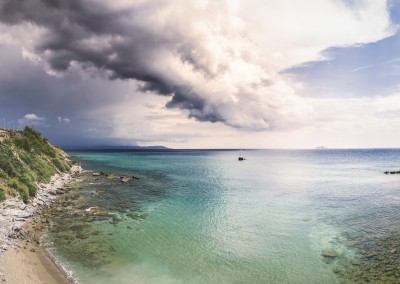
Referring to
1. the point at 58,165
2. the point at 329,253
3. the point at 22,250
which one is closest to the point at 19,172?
the point at 22,250

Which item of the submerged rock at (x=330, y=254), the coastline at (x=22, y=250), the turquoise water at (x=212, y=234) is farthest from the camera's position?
the submerged rock at (x=330, y=254)

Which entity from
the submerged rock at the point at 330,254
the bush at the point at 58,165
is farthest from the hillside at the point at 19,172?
the submerged rock at the point at 330,254

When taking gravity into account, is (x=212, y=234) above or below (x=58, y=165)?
below

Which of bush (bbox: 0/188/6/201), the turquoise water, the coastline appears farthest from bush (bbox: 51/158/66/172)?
bush (bbox: 0/188/6/201)

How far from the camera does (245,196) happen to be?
57.4 m

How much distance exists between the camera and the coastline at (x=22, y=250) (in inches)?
787

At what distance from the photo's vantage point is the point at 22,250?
23906 mm

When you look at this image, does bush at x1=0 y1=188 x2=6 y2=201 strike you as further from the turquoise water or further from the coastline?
the turquoise water

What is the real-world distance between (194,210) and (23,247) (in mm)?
24086

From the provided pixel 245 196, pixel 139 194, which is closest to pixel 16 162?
pixel 139 194

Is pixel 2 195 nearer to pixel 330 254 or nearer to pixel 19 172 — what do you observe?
pixel 19 172

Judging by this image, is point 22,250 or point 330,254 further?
point 330,254

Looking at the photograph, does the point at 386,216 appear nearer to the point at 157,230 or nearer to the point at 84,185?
the point at 157,230

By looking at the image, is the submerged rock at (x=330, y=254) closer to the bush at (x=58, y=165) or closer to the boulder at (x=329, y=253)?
the boulder at (x=329, y=253)
